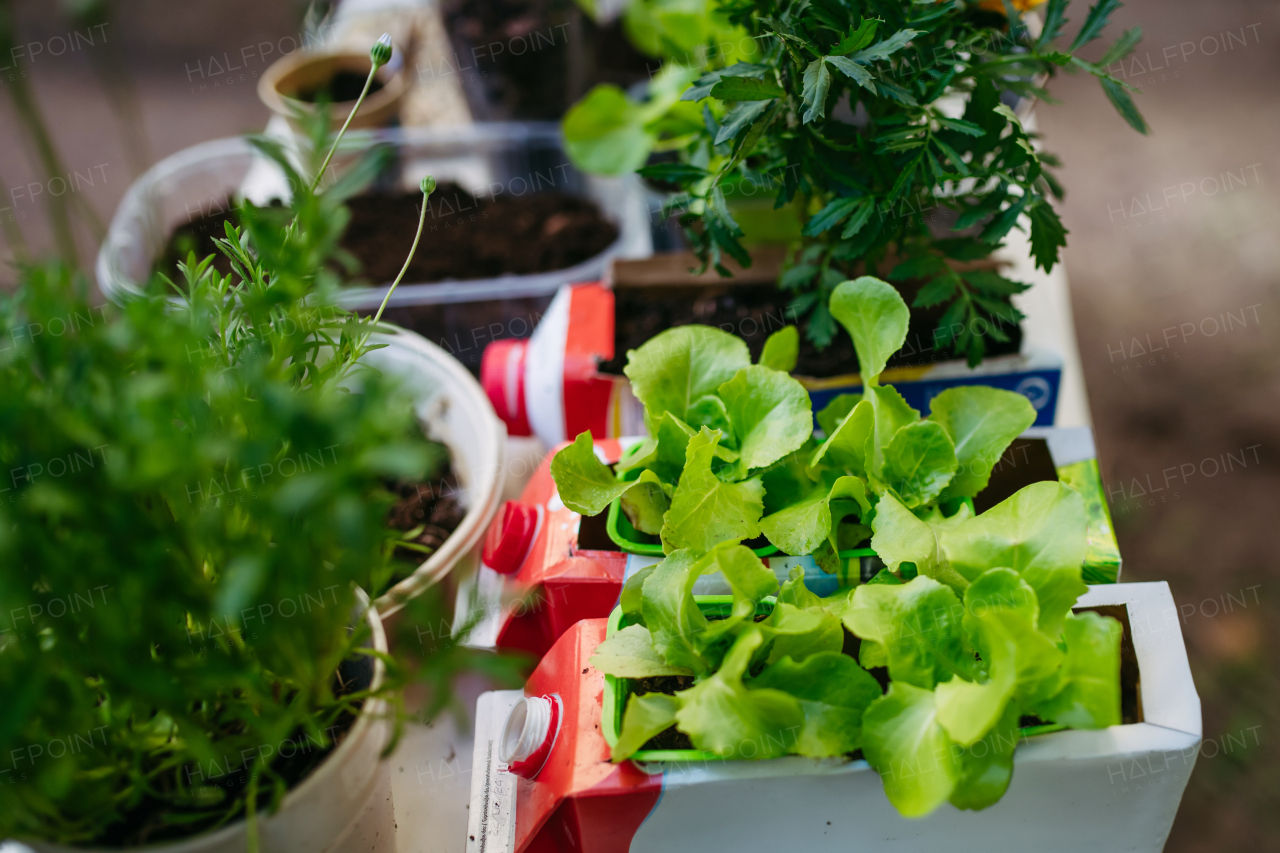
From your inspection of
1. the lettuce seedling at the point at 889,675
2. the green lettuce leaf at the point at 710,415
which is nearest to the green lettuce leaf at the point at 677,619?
the lettuce seedling at the point at 889,675

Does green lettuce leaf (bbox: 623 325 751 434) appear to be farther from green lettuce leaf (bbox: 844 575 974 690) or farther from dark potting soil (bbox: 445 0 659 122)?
dark potting soil (bbox: 445 0 659 122)

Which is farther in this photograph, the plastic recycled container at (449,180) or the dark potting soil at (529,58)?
the dark potting soil at (529,58)

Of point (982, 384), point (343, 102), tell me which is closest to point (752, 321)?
point (982, 384)

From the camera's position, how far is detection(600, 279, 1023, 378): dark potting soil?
64 cm

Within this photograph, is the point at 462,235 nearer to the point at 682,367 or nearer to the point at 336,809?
the point at 682,367

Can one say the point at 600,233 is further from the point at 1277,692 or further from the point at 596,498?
the point at 1277,692

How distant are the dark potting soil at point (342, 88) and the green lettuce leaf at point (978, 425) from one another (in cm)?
85

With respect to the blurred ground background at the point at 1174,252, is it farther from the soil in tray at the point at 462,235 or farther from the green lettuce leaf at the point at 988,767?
the green lettuce leaf at the point at 988,767

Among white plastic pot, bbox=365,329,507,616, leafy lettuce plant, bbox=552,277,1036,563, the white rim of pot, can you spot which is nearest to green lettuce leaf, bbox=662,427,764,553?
leafy lettuce plant, bbox=552,277,1036,563

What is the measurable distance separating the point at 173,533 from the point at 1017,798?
1.22 feet

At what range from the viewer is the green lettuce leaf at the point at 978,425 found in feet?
1.54

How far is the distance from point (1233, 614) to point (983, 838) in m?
0.97

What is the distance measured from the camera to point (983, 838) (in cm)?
41

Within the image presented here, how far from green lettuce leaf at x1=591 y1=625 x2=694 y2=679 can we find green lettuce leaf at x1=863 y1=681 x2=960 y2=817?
0.29ft
